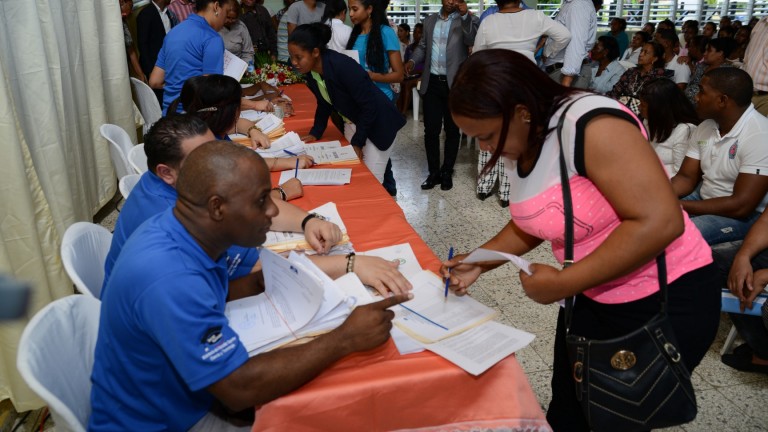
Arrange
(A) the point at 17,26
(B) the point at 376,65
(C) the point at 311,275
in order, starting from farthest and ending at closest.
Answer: (B) the point at 376,65
(A) the point at 17,26
(C) the point at 311,275

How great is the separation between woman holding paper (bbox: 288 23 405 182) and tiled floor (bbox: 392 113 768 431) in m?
0.76

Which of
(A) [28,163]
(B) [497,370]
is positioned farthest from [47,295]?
(B) [497,370]

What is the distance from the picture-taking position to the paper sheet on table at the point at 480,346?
1133 mm

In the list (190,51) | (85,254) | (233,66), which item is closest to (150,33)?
(233,66)

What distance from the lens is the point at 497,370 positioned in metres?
1.15

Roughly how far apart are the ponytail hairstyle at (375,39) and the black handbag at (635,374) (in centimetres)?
295

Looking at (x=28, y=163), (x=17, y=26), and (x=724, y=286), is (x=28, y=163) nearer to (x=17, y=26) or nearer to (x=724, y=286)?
(x=17, y=26)

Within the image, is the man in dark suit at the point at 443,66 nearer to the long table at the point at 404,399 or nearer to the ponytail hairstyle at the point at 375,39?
the ponytail hairstyle at the point at 375,39

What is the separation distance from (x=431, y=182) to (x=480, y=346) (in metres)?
3.31

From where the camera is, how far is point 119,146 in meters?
2.67

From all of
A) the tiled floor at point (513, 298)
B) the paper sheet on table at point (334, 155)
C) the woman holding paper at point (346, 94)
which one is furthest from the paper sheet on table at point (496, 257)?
the woman holding paper at point (346, 94)

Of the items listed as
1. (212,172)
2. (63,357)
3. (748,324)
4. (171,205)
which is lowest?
(748,324)

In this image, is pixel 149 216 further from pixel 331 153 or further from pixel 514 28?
pixel 514 28

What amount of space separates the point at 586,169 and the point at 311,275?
59 centimetres
